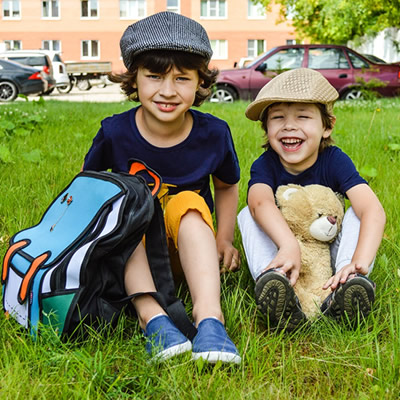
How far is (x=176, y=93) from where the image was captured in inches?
87.7

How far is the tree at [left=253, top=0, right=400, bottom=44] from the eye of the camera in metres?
14.7

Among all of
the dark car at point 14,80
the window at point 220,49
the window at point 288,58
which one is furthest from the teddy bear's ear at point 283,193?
the window at point 220,49

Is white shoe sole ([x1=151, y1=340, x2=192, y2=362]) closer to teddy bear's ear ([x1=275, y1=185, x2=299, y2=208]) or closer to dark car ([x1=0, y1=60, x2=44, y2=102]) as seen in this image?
teddy bear's ear ([x1=275, y1=185, x2=299, y2=208])

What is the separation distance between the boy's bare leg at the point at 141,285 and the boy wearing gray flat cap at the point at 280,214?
35 cm

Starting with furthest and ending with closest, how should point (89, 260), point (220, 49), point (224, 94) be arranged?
point (220, 49) < point (224, 94) < point (89, 260)

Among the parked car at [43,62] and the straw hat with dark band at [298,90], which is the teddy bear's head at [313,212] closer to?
the straw hat with dark band at [298,90]

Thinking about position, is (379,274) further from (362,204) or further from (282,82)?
(282,82)

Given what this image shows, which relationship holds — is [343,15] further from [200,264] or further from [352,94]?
[200,264]

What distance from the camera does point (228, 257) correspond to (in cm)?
240

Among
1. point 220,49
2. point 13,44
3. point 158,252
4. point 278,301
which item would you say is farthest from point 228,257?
point 13,44

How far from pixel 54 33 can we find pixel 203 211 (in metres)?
36.4

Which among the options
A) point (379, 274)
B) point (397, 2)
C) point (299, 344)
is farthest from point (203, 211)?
point (397, 2)

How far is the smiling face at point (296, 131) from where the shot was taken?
7.43ft

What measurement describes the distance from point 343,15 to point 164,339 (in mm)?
15671
